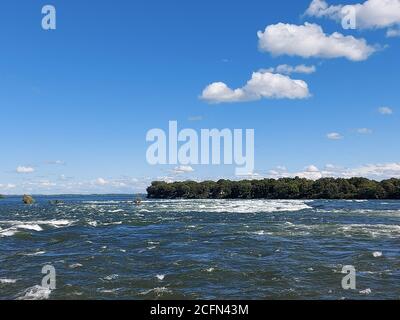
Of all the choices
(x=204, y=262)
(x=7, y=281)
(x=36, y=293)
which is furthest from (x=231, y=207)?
(x=36, y=293)

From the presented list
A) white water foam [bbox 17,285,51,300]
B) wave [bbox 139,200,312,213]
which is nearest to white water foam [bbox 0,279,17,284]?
white water foam [bbox 17,285,51,300]

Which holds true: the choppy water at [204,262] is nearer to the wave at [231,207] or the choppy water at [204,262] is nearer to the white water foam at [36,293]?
the white water foam at [36,293]

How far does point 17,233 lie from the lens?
5372 centimetres

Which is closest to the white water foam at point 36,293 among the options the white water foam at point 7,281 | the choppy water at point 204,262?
the choppy water at point 204,262

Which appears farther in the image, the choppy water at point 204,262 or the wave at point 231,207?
the wave at point 231,207

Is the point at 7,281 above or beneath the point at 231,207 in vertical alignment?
beneath

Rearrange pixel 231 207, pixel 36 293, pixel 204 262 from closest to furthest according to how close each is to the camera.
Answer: pixel 36 293 → pixel 204 262 → pixel 231 207

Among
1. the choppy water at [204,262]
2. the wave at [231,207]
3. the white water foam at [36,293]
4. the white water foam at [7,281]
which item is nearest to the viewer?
the white water foam at [36,293]

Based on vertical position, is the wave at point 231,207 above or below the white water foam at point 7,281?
above

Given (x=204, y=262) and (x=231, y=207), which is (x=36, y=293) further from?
(x=231, y=207)

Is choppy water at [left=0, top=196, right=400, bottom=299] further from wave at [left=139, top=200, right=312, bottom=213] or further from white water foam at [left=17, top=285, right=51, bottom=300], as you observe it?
wave at [left=139, top=200, right=312, bottom=213]

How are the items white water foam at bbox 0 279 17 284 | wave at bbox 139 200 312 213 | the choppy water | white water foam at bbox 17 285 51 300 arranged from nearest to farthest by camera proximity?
white water foam at bbox 17 285 51 300 < the choppy water < white water foam at bbox 0 279 17 284 < wave at bbox 139 200 312 213

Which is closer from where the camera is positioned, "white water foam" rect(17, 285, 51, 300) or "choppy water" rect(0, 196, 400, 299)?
"white water foam" rect(17, 285, 51, 300)
